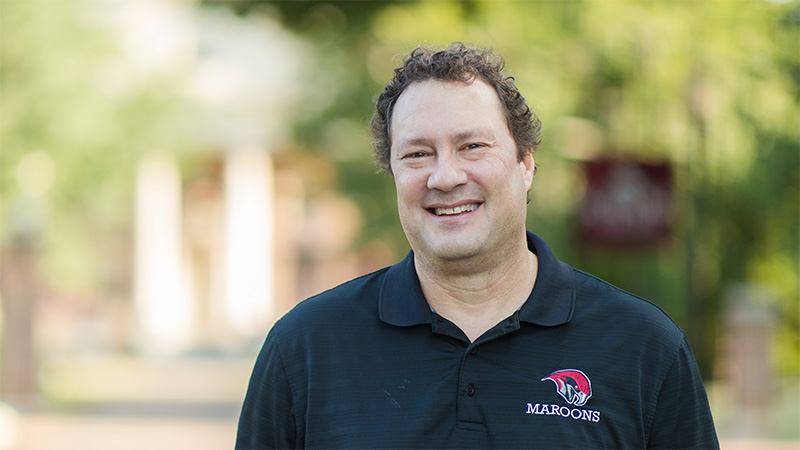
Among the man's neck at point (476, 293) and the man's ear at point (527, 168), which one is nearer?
the man's neck at point (476, 293)

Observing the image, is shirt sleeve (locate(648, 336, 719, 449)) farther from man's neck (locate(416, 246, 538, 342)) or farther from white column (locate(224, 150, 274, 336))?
white column (locate(224, 150, 274, 336))

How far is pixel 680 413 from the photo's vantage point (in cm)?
240

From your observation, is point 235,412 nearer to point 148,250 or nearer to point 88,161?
point 88,161

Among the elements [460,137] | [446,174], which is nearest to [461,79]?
[460,137]

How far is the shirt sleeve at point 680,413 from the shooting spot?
2.39 meters

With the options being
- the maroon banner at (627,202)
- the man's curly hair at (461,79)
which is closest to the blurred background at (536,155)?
the maroon banner at (627,202)

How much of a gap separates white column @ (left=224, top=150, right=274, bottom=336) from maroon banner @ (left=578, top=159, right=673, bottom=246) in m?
18.7

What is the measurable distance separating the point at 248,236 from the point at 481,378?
2686 cm

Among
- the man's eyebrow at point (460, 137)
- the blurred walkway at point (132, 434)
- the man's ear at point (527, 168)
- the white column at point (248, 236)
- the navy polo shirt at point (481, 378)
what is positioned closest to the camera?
the navy polo shirt at point (481, 378)

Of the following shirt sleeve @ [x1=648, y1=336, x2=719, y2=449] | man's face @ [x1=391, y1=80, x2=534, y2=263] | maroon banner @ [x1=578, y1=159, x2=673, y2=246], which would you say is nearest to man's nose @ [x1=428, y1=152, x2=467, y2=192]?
man's face @ [x1=391, y1=80, x2=534, y2=263]

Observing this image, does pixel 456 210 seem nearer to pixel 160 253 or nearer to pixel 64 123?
pixel 64 123

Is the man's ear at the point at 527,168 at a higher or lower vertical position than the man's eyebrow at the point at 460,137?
lower

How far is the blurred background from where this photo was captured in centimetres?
1113

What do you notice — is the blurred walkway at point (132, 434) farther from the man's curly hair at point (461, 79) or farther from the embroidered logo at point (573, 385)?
the embroidered logo at point (573, 385)
